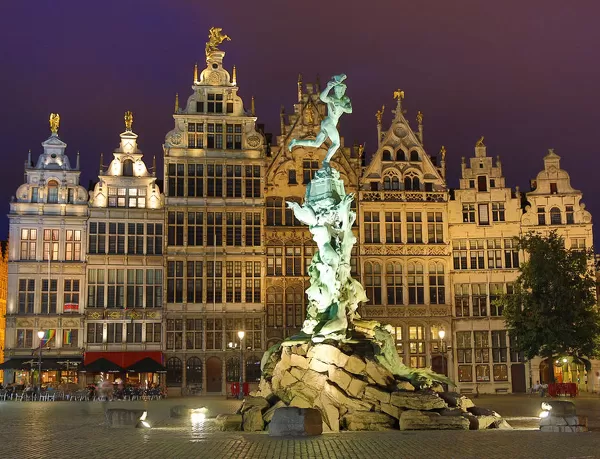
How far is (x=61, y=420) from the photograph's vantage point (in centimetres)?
2786

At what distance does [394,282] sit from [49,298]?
848 inches

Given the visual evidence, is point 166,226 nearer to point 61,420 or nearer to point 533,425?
point 61,420

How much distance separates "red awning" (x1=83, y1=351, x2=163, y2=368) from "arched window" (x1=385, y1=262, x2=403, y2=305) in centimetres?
1485

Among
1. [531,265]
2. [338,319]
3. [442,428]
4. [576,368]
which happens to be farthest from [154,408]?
[576,368]

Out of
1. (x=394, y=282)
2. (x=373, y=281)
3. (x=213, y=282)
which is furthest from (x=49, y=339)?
(x=394, y=282)

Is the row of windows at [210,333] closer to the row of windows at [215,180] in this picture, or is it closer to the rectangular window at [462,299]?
the row of windows at [215,180]

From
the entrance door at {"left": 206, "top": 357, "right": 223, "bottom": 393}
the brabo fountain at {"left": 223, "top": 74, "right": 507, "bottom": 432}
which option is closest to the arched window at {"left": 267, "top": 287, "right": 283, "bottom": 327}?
the entrance door at {"left": 206, "top": 357, "right": 223, "bottom": 393}

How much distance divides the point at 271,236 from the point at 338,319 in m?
25.5

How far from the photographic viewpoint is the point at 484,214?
2175 inches

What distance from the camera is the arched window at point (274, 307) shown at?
173ft

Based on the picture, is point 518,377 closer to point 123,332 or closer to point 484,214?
point 484,214

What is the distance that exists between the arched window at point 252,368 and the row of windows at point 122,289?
6.59 meters

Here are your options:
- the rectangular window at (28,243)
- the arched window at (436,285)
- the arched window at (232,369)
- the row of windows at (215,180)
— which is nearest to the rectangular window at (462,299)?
the arched window at (436,285)

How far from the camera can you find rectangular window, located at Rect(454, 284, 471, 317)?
54125 mm
